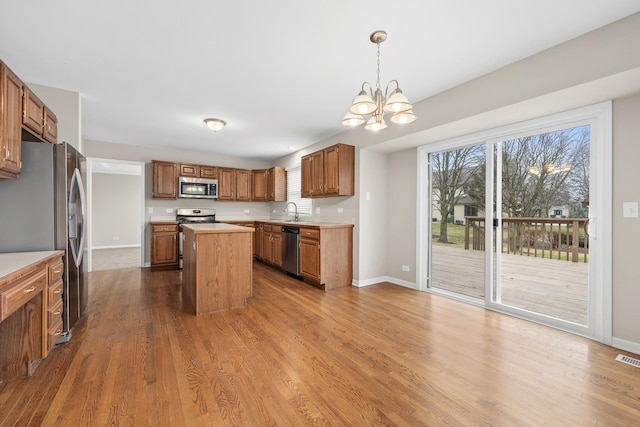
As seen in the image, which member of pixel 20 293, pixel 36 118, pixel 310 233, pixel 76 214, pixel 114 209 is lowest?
pixel 20 293

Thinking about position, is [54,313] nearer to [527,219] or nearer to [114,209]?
[527,219]

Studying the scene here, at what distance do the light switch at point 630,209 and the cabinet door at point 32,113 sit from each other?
4928 millimetres

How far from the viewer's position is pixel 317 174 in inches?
184

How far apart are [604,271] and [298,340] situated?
9.02 ft

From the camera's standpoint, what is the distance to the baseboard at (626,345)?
2.18 m

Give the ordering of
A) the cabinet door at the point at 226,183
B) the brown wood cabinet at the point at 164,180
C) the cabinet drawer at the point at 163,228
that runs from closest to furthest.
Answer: the cabinet drawer at the point at 163,228 < the brown wood cabinet at the point at 164,180 < the cabinet door at the point at 226,183

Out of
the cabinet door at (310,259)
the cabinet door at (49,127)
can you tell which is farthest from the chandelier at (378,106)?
the cabinet door at (49,127)

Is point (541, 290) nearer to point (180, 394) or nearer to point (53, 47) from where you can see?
point (180, 394)

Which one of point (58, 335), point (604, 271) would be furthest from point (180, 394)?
point (604, 271)

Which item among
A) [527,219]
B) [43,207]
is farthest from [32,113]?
[527,219]

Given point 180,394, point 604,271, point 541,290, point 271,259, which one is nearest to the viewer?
point 180,394

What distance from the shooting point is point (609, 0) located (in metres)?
1.71

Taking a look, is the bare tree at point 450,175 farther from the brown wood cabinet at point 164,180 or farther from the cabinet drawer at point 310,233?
the brown wood cabinet at point 164,180

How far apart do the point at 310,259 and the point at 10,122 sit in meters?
3.36
